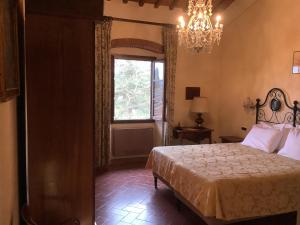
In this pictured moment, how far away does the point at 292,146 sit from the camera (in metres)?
3.62

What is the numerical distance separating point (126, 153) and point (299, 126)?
122 inches

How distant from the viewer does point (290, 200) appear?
9.32ft

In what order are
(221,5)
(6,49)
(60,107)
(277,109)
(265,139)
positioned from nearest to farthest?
(6,49), (60,107), (265,139), (277,109), (221,5)

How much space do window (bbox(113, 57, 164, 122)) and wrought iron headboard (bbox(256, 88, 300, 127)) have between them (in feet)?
6.25

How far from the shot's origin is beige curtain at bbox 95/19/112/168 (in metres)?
4.84

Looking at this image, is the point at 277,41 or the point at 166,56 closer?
the point at 277,41

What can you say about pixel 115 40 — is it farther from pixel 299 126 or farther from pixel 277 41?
pixel 299 126

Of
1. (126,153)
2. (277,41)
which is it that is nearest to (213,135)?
(126,153)

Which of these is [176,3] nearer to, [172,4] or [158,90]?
[172,4]

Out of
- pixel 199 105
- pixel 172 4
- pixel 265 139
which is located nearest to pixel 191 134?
pixel 199 105

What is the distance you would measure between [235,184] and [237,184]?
2 centimetres

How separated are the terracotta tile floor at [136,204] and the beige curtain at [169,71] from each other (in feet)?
3.98

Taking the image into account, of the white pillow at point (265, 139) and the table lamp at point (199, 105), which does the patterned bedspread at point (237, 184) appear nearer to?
the white pillow at point (265, 139)

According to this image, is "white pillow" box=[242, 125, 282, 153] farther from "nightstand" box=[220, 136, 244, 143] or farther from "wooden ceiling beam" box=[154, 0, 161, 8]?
"wooden ceiling beam" box=[154, 0, 161, 8]
